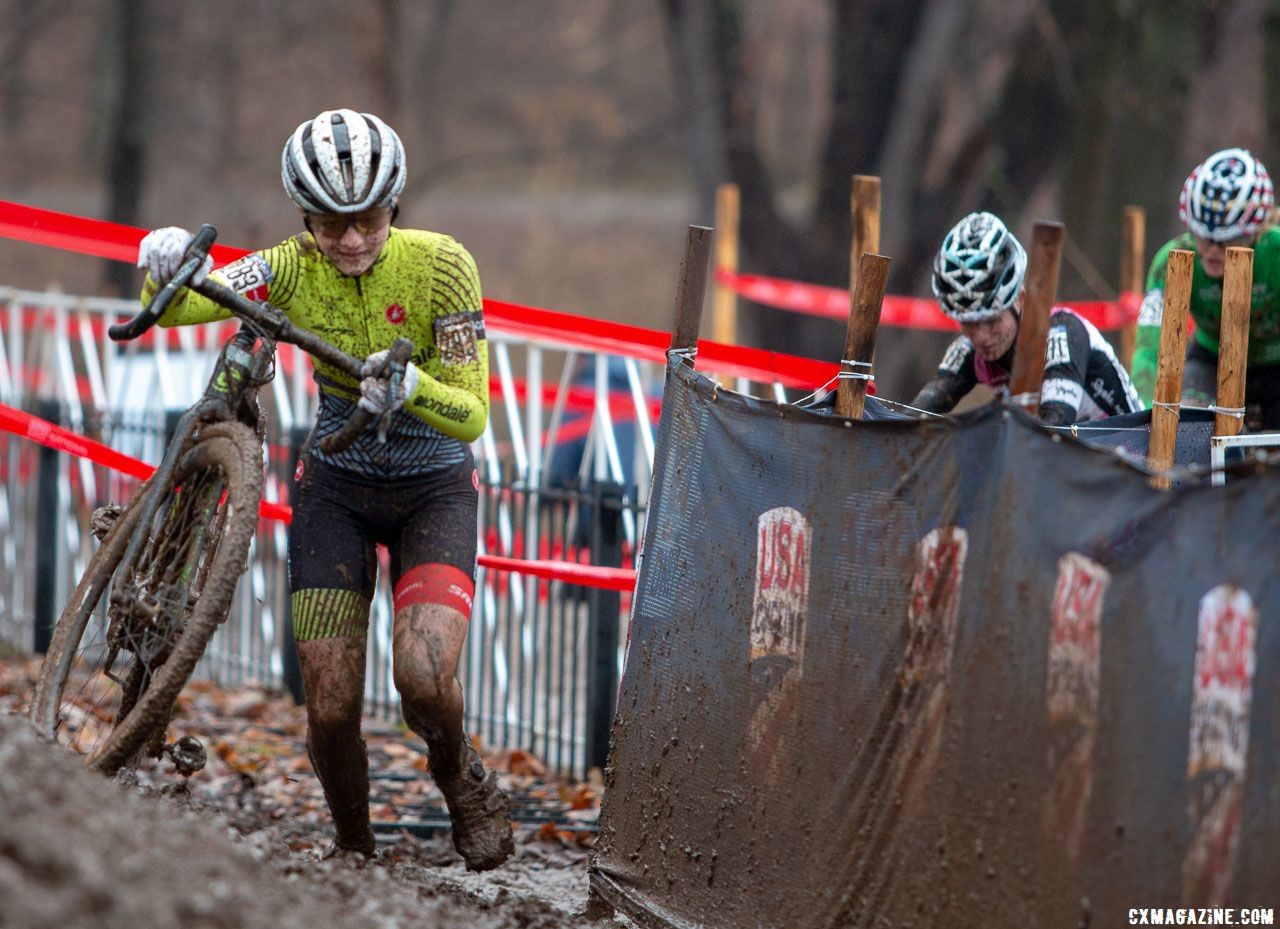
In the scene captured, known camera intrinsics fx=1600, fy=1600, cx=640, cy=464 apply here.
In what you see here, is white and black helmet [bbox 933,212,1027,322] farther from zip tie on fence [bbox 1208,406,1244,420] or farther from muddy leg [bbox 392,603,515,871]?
muddy leg [bbox 392,603,515,871]

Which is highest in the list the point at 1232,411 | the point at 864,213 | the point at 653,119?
the point at 653,119

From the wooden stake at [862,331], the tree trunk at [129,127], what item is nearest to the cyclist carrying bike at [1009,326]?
the wooden stake at [862,331]

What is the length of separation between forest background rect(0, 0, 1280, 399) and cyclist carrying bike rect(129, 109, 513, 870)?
387 inches

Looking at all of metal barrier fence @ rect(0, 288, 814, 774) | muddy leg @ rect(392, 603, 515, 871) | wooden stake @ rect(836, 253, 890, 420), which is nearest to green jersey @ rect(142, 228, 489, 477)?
muddy leg @ rect(392, 603, 515, 871)

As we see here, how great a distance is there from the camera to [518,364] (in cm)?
2884

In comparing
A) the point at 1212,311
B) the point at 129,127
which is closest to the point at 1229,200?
the point at 1212,311

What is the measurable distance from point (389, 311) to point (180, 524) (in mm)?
996

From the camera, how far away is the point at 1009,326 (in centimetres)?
642

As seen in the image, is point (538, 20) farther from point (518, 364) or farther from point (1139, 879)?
point (1139, 879)

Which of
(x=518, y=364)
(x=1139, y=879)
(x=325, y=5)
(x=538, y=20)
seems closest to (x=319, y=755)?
(x=1139, y=879)

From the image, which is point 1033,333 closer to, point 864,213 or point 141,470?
point 864,213

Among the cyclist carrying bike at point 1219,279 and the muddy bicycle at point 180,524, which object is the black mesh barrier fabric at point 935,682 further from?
the cyclist carrying bike at point 1219,279

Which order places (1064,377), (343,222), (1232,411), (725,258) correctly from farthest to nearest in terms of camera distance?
(725,258)
(1064,377)
(1232,411)
(343,222)

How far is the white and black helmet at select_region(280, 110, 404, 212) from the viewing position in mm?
5105
